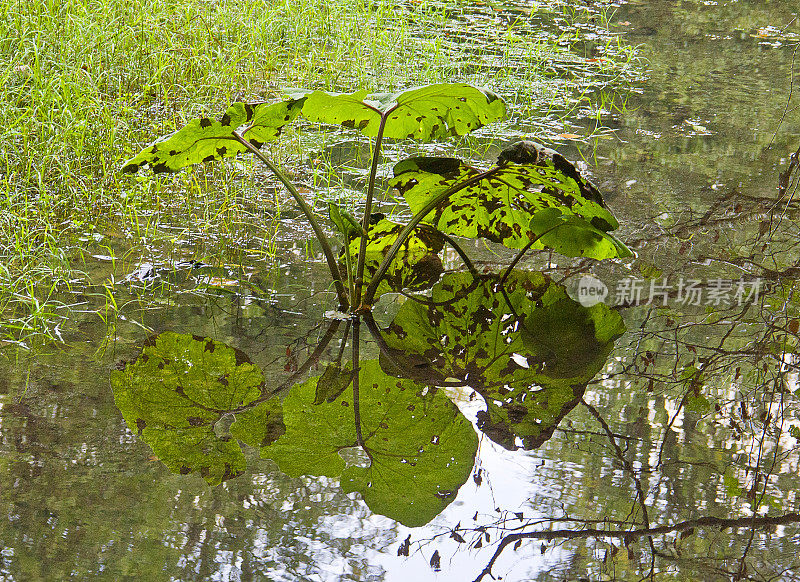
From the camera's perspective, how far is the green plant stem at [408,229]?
2.77 metres

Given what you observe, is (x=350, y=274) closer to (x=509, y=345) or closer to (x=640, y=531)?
(x=509, y=345)

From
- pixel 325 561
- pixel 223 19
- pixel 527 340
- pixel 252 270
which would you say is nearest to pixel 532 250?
pixel 527 340

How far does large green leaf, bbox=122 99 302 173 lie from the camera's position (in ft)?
8.83

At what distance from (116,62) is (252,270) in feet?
7.34

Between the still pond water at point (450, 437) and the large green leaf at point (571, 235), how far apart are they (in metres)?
0.26

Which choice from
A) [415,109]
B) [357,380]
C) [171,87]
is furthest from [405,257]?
[171,87]

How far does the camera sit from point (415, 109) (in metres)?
2.88

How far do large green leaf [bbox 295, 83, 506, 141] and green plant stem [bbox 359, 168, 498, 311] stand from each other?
0.73 feet

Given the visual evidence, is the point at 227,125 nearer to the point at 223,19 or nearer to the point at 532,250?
the point at 532,250

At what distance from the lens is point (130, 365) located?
8.31ft

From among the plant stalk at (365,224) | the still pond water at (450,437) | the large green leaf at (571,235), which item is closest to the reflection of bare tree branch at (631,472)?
the still pond water at (450,437)

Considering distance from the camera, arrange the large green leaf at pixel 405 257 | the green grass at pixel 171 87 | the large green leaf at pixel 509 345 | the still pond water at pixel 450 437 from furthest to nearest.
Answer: the green grass at pixel 171 87, the large green leaf at pixel 405 257, the large green leaf at pixel 509 345, the still pond water at pixel 450 437

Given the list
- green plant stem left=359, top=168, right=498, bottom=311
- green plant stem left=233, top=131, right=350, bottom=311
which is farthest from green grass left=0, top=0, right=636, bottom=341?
green plant stem left=359, top=168, right=498, bottom=311

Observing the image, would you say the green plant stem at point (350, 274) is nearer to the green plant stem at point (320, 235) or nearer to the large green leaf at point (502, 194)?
the green plant stem at point (320, 235)
